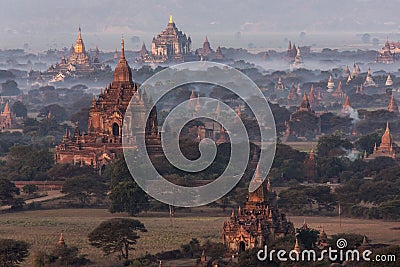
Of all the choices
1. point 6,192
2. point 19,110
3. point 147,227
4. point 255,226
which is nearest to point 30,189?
point 6,192

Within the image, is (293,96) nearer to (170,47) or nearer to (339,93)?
(339,93)

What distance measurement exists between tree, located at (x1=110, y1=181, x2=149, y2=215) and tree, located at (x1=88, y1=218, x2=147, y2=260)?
7682 mm

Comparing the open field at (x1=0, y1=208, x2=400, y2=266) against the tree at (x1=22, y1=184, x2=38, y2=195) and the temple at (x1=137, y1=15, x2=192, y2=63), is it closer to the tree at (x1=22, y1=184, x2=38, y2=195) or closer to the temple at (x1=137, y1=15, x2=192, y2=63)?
the tree at (x1=22, y1=184, x2=38, y2=195)

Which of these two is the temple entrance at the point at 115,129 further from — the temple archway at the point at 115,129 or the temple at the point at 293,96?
the temple at the point at 293,96

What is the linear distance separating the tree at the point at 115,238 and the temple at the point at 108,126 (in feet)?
57.2

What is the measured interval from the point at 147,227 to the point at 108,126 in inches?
602

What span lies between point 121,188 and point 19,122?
43960mm

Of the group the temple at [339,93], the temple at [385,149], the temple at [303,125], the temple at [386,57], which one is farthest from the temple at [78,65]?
the temple at [385,149]

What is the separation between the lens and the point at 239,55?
650 ft

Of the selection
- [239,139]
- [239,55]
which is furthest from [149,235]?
[239,55]

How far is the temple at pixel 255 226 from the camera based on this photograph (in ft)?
129

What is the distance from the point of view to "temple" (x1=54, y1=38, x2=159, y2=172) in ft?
195

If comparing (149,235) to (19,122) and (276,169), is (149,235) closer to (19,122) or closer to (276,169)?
(276,169)

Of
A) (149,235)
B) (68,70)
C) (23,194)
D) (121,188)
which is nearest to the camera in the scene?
(149,235)
